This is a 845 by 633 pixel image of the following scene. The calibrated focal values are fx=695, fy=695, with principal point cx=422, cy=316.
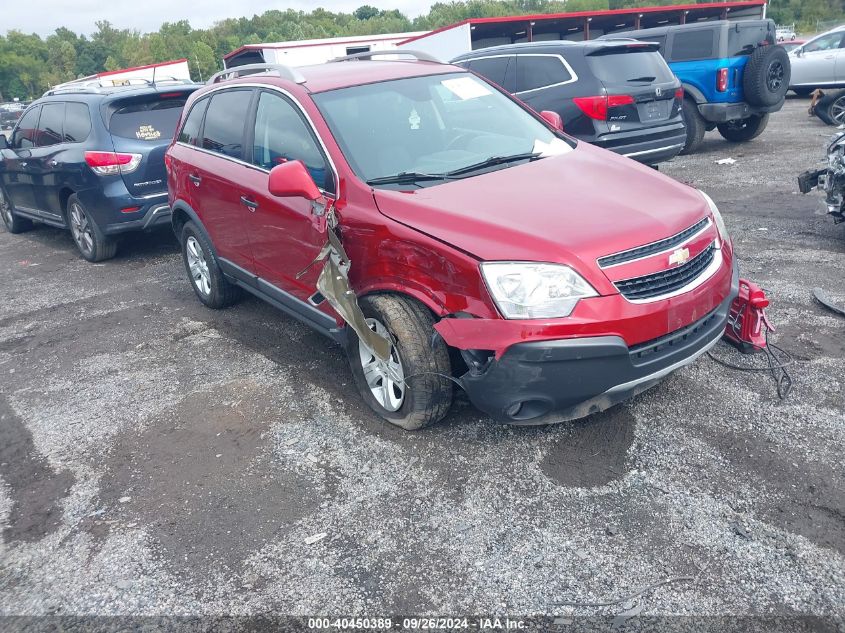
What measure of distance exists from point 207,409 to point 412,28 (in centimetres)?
11417

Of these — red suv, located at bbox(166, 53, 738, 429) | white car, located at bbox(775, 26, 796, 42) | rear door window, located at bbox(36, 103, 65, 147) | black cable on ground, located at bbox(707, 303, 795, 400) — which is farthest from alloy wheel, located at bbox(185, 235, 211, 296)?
white car, located at bbox(775, 26, 796, 42)

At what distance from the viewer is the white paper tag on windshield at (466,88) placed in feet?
15.1

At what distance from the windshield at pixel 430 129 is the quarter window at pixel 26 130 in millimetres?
6157

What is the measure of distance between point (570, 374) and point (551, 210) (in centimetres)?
83

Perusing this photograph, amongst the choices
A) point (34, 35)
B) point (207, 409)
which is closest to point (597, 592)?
point (207, 409)

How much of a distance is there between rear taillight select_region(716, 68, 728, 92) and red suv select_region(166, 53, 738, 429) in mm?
6919

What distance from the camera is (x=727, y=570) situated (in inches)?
105

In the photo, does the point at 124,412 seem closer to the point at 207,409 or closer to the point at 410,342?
the point at 207,409

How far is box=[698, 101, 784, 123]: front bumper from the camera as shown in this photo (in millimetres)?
10547

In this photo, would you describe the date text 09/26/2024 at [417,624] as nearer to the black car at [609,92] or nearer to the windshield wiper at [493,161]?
the windshield wiper at [493,161]

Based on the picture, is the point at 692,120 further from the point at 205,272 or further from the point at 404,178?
the point at 404,178

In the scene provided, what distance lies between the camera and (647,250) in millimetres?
3189

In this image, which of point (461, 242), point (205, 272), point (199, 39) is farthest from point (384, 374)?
point (199, 39)

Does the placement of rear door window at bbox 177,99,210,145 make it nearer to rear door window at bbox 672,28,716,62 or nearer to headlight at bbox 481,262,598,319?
headlight at bbox 481,262,598,319
